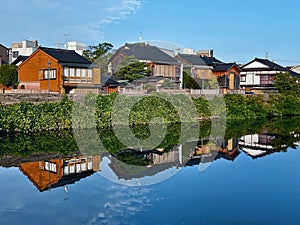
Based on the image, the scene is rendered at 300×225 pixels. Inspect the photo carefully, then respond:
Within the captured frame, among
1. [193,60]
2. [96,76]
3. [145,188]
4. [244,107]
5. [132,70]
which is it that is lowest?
[145,188]

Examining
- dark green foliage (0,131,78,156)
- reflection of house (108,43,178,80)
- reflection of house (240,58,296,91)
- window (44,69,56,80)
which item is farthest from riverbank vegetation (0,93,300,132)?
reflection of house (240,58,296,91)

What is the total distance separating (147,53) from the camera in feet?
96.7

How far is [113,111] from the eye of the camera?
17.2 meters

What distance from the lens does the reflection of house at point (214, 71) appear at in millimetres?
31281

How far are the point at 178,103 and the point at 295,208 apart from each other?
49.0 feet

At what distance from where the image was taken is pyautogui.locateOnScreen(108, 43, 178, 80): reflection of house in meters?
28.0

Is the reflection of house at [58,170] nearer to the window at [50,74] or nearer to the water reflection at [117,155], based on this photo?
the water reflection at [117,155]

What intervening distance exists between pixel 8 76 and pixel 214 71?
57.8 feet

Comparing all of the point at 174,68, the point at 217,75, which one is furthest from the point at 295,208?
the point at 217,75

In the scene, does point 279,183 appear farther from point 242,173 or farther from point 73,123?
point 73,123

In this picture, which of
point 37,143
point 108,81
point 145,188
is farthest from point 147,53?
point 145,188

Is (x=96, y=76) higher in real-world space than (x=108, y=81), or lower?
higher

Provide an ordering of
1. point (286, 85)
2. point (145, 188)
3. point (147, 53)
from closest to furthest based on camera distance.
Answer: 1. point (145, 188)
2. point (147, 53)
3. point (286, 85)

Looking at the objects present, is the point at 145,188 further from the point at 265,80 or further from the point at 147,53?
the point at 265,80
